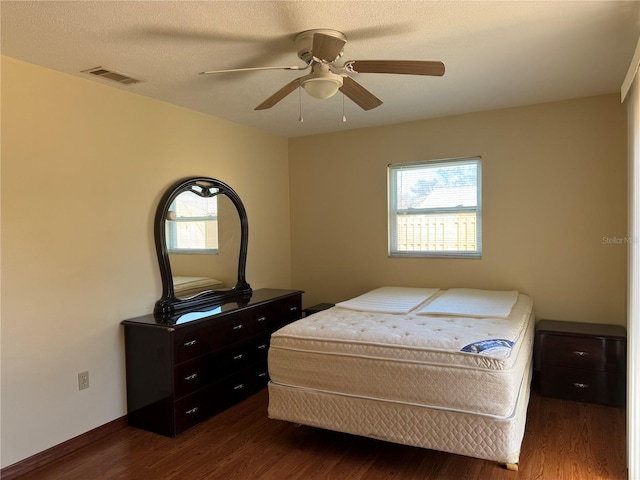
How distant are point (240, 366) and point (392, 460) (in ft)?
4.82

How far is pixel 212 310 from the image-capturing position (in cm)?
353

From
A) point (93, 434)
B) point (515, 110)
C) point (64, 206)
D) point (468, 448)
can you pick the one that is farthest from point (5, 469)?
point (515, 110)

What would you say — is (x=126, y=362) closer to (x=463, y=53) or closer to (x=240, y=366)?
(x=240, y=366)

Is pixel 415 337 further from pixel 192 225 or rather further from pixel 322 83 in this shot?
pixel 192 225

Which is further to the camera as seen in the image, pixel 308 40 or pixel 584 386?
pixel 584 386

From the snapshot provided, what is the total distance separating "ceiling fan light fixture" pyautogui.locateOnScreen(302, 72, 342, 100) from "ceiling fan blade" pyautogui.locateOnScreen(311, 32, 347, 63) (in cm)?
9

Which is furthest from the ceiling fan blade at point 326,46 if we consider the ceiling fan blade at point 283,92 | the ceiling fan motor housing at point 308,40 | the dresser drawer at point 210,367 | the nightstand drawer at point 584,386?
the nightstand drawer at point 584,386

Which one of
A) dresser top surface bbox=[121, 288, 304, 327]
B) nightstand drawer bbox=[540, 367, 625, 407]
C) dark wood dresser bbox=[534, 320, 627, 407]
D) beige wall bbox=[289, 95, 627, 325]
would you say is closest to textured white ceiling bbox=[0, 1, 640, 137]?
beige wall bbox=[289, 95, 627, 325]

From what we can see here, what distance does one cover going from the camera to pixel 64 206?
9.39 ft

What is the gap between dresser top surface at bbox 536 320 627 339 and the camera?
336cm

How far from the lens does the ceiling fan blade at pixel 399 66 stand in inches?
85.7

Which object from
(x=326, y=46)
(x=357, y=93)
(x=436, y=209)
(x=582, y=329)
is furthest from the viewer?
(x=436, y=209)

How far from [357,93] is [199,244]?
1.96 m

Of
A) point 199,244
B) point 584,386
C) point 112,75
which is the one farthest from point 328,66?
point 584,386
